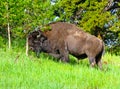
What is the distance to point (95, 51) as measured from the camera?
13.7 m

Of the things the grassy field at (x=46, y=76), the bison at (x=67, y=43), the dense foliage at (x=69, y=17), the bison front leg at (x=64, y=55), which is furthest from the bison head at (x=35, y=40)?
the grassy field at (x=46, y=76)

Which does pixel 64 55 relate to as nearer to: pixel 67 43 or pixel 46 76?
pixel 67 43

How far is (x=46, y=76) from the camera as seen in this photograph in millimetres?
10609

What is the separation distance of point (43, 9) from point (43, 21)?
1.45 feet

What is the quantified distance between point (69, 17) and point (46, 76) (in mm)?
9736

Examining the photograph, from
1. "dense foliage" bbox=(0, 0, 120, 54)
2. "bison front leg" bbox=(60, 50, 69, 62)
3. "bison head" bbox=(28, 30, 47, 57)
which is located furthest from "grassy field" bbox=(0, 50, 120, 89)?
"bison head" bbox=(28, 30, 47, 57)

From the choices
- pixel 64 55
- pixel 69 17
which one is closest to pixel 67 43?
pixel 64 55

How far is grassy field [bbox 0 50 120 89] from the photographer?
967 cm

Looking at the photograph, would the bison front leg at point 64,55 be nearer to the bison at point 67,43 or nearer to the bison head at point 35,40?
the bison at point 67,43

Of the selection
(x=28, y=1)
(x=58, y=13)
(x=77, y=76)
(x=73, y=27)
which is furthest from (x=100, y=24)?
(x=77, y=76)

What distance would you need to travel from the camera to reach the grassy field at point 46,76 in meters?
9.67

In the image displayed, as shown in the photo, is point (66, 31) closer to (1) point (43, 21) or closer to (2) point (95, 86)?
(1) point (43, 21)

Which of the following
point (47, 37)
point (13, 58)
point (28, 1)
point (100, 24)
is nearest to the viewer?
point (13, 58)

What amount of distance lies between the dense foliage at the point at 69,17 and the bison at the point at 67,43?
427 mm
